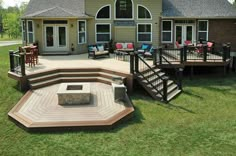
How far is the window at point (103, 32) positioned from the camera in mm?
22469

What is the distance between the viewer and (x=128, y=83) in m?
13.6

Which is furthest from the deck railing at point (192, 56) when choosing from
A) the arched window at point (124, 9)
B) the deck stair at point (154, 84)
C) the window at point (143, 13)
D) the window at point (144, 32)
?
the arched window at point (124, 9)

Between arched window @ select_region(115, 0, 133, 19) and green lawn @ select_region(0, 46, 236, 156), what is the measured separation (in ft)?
35.1

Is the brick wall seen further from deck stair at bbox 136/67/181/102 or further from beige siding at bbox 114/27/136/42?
deck stair at bbox 136/67/181/102

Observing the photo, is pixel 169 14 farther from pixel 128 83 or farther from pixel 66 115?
pixel 66 115

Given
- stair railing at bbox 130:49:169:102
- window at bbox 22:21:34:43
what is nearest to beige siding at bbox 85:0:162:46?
window at bbox 22:21:34:43

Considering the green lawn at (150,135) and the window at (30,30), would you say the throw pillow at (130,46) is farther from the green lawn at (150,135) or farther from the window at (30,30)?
the green lawn at (150,135)

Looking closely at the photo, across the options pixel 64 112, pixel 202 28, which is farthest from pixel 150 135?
pixel 202 28

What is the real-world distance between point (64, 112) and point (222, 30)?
600 inches

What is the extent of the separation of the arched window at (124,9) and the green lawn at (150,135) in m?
10.7

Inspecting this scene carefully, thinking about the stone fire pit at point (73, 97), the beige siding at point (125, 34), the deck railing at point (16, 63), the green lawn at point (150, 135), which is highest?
the beige siding at point (125, 34)

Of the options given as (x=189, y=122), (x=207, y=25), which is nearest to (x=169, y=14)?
(x=207, y=25)

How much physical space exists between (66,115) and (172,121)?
346 centimetres

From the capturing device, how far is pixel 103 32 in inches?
887
